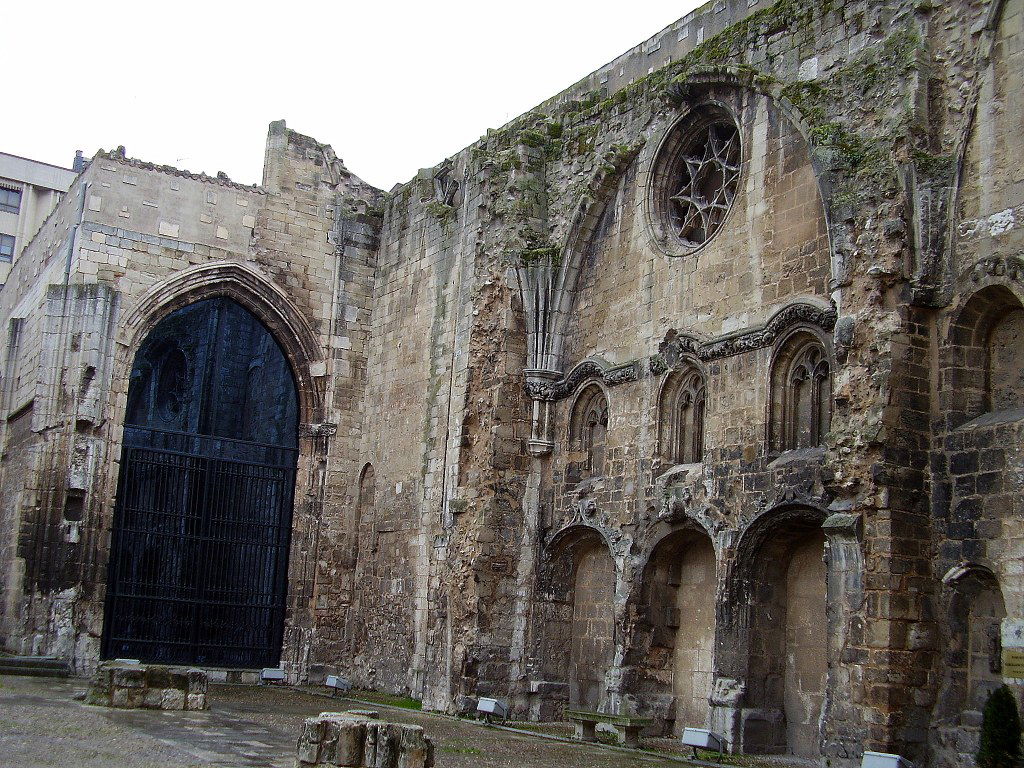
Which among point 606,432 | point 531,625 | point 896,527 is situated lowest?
point 531,625

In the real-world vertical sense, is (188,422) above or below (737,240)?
below

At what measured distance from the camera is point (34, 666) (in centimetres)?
1589

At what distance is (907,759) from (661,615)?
402 centimetres

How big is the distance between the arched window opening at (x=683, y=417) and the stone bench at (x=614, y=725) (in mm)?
2714

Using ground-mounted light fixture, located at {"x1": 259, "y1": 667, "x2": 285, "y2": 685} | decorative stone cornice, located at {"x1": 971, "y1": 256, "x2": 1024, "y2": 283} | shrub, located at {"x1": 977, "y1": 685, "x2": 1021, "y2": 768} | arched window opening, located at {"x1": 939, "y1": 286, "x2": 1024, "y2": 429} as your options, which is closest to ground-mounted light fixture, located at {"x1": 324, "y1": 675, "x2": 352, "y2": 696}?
ground-mounted light fixture, located at {"x1": 259, "y1": 667, "x2": 285, "y2": 685}

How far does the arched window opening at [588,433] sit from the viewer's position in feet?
48.2

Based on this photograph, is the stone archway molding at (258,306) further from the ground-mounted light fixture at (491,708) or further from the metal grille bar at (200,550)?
the ground-mounted light fixture at (491,708)

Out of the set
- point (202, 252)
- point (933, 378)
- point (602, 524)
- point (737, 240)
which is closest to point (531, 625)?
point (602, 524)

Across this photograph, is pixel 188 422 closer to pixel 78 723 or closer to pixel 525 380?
pixel 525 380

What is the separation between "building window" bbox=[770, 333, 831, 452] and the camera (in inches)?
454

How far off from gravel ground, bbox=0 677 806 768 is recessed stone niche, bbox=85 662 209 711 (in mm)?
232

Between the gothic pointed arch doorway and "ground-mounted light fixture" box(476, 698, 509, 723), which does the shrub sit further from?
the gothic pointed arch doorway

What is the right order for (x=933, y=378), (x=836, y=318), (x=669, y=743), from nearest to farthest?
(x=933, y=378)
(x=836, y=318)
(x=669, y=743)

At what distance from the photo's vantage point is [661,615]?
13.3 metres
